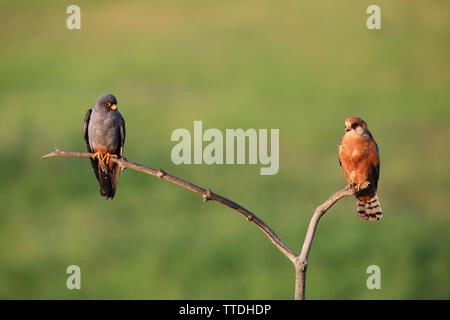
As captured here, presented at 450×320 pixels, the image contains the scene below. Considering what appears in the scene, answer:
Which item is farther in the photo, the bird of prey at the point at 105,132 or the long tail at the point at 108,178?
the bird of prey at the point at 105,132

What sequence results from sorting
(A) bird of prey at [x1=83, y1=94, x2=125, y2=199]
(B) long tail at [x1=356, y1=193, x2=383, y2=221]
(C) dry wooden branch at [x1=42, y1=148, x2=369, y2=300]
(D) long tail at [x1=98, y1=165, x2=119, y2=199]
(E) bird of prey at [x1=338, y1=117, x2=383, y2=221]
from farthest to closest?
(A) bird of prey at [x1=83, y1=94, x2=125, y2=199], (D) long tail at [x1=98, y1=165, x2=119, y2=199], (E) bird of prey at [x1=338, y1=117, x2=383, y2=221], (B) long tail at [x1=356, y1=193, x2=383, y2=221], (C) dry wooden branch at [x1=42, y1=148, x2=369, y2=300]

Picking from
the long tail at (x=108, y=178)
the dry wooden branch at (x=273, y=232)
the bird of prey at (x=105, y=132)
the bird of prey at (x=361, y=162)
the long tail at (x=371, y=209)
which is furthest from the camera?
the bird of prey at (x=105, y=132)

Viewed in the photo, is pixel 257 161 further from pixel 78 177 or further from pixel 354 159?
pixel 354 159

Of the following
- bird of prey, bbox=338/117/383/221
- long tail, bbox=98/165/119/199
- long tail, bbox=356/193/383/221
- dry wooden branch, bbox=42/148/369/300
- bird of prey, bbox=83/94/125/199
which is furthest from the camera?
bird of prey, bbox=83/94/125/199

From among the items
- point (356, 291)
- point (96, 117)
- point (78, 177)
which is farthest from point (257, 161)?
point (96, 117)

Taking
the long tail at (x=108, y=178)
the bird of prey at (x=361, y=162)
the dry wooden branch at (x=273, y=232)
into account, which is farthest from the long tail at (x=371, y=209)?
the long tail at (x=108, y=178)

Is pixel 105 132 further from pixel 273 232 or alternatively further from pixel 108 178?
pixel 273 232

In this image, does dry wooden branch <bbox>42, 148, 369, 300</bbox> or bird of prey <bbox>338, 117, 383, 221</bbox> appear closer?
dry wooden branch <bbox>42, 148, 369, 300</bbox>

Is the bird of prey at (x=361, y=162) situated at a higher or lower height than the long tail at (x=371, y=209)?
higher

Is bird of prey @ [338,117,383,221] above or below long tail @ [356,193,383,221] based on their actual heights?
above

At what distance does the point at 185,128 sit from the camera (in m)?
12.8

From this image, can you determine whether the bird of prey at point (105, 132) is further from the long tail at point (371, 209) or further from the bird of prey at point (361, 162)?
the long tail at point (371, 209)

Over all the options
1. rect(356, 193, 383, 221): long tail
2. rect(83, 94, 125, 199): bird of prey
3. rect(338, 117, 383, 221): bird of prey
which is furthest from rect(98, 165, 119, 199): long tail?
rect(356, 193, 383, 221): long tail

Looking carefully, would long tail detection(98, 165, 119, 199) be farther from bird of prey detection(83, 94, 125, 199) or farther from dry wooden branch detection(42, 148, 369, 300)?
dry wooden branch detection(42, 148, 369, 300)
